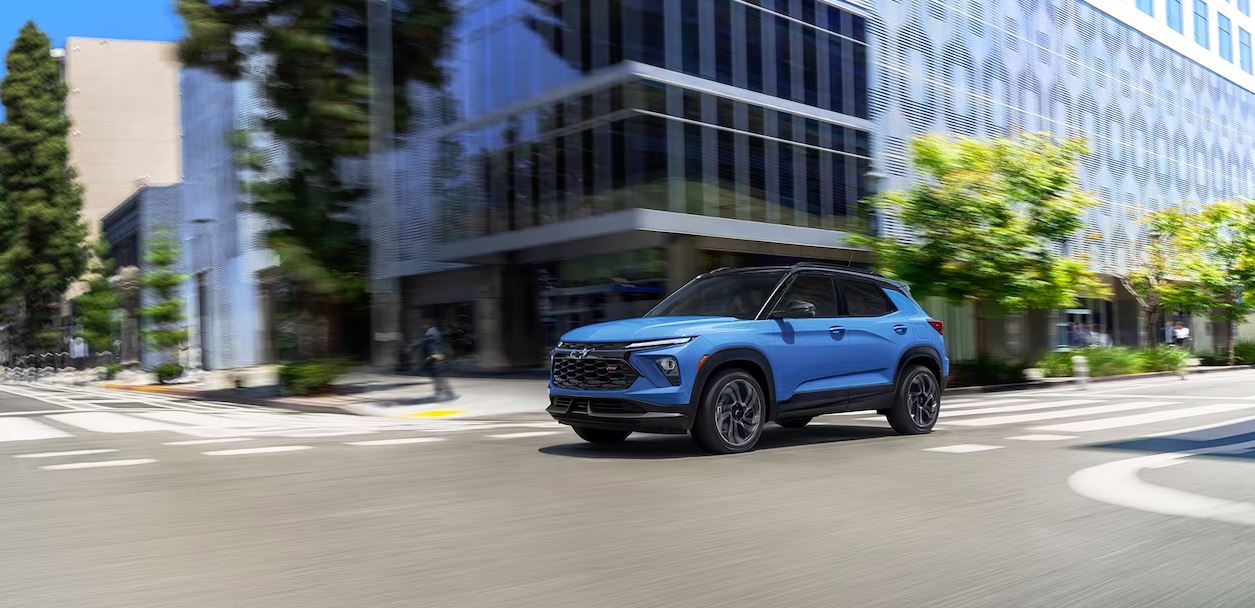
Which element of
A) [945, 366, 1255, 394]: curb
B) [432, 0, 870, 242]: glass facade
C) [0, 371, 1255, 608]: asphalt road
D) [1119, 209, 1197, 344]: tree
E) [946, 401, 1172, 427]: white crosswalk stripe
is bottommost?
[945, 366, 1255, 394]: curb

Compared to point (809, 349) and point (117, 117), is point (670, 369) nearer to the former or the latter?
point (809, 349)

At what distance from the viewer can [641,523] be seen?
5.55 meters

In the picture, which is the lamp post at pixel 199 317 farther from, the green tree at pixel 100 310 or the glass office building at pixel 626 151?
the glass office building at pixel 626 151

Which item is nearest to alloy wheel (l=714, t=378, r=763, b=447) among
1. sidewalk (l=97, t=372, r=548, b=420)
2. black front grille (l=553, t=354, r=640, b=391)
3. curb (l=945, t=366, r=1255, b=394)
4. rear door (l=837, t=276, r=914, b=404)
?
black front grille (l=553, t=354, r=640, b=391)

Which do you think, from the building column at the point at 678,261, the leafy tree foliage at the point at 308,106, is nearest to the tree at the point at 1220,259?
the building column at the point at 678,261

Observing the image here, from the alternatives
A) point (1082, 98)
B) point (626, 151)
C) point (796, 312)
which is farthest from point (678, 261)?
point (1082, 98)

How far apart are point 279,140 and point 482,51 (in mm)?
10670

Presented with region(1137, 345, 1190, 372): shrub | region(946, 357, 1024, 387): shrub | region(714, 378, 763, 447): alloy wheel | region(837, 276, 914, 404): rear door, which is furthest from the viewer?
region(1137, 345, 1190, 372): shrub

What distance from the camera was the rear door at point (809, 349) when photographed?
8.97 m

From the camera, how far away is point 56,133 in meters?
52.5

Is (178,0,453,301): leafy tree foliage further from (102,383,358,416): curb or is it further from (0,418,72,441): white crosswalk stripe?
(0,418,72,441): white crosswalk stripe

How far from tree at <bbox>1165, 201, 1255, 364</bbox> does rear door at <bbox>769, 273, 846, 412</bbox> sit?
103ft

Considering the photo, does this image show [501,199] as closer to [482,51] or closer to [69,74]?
[482,51]

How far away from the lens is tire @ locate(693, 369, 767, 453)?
8.39m
